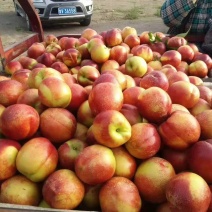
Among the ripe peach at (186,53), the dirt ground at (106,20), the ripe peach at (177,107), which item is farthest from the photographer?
the dirt ground at (106,20)

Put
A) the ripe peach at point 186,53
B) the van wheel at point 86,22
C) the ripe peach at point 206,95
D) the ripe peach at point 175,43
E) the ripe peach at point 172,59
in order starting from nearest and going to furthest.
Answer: the ripe peach at point 206,95, the ripe peach at point 172,59, the ripe peach at point 186,53, the ripe peach at point 175,43, the van wheel at point 86,22

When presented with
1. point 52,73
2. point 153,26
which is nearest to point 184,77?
point 52,73

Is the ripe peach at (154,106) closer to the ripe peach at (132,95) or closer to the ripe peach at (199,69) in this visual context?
the ripe peach at (132,95)

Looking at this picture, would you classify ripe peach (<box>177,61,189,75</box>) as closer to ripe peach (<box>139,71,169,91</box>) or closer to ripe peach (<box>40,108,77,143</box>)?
ripe peach (<box>139,71,169,91</box>)

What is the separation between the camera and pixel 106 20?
897 centimetres

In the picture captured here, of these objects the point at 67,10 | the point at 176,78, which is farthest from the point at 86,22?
the point at 176,78

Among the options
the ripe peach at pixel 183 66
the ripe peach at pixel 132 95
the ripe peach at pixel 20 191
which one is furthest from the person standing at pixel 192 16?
the ripe peach at pixel 20 191

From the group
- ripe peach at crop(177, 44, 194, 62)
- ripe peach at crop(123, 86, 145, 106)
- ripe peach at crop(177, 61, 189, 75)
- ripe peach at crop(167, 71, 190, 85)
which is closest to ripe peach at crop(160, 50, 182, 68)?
ripe peach at crop(177, 61, 189, 75)

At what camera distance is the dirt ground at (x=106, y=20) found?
761 cm

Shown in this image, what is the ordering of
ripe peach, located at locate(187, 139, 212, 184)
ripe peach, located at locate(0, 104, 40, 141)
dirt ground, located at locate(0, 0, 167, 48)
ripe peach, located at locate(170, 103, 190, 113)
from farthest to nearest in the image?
1. dirt ground, located at locate(0, 0, 167, 48)
2. ripe peach, located at locate(170, 103, 190, 113)
3. ripe peach, located at locate(0, 104, 40, 141)
4. ripe peach, located at locate(187, 139, 212, 184)

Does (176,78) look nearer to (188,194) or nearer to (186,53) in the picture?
(188,194)

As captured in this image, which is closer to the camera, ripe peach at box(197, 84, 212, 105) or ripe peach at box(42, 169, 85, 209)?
ripe peach at box(42, 169, 85, 209)

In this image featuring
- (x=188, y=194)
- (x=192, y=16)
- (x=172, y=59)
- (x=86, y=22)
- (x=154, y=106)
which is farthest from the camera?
(x=86, y=22)

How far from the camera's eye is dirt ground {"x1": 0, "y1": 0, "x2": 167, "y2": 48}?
7.61 m
